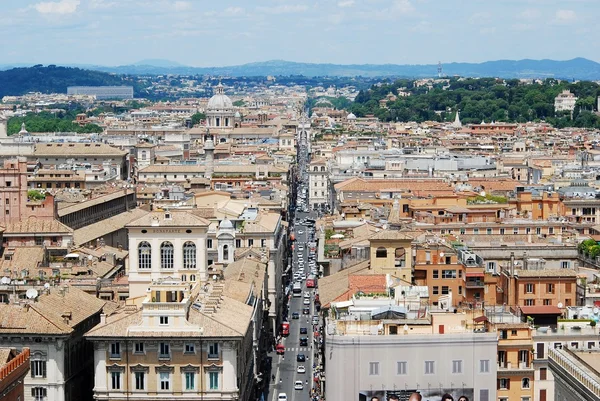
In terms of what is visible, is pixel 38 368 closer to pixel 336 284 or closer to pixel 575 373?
pixel 336 284

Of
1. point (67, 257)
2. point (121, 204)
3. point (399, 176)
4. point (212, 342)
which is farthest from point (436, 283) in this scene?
point (399, 176)

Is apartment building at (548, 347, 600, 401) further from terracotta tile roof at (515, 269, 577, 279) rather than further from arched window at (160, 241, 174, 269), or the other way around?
arched window at (160, 241, 174, 269)

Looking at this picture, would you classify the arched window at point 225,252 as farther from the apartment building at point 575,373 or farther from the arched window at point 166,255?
the apartment building at point 575,373

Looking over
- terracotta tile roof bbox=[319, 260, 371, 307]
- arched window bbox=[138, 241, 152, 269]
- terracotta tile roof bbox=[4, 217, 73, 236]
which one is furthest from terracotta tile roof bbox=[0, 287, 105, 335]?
terracotta tile roof bbox=[4, 217, 73, 236]

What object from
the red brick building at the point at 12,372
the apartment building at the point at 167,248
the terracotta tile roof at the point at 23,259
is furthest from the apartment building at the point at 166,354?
the terracotta tile roof at the point at 23,259

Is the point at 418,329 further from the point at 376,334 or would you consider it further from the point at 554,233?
the point at 554,233

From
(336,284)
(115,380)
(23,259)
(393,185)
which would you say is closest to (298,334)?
(336,284)
